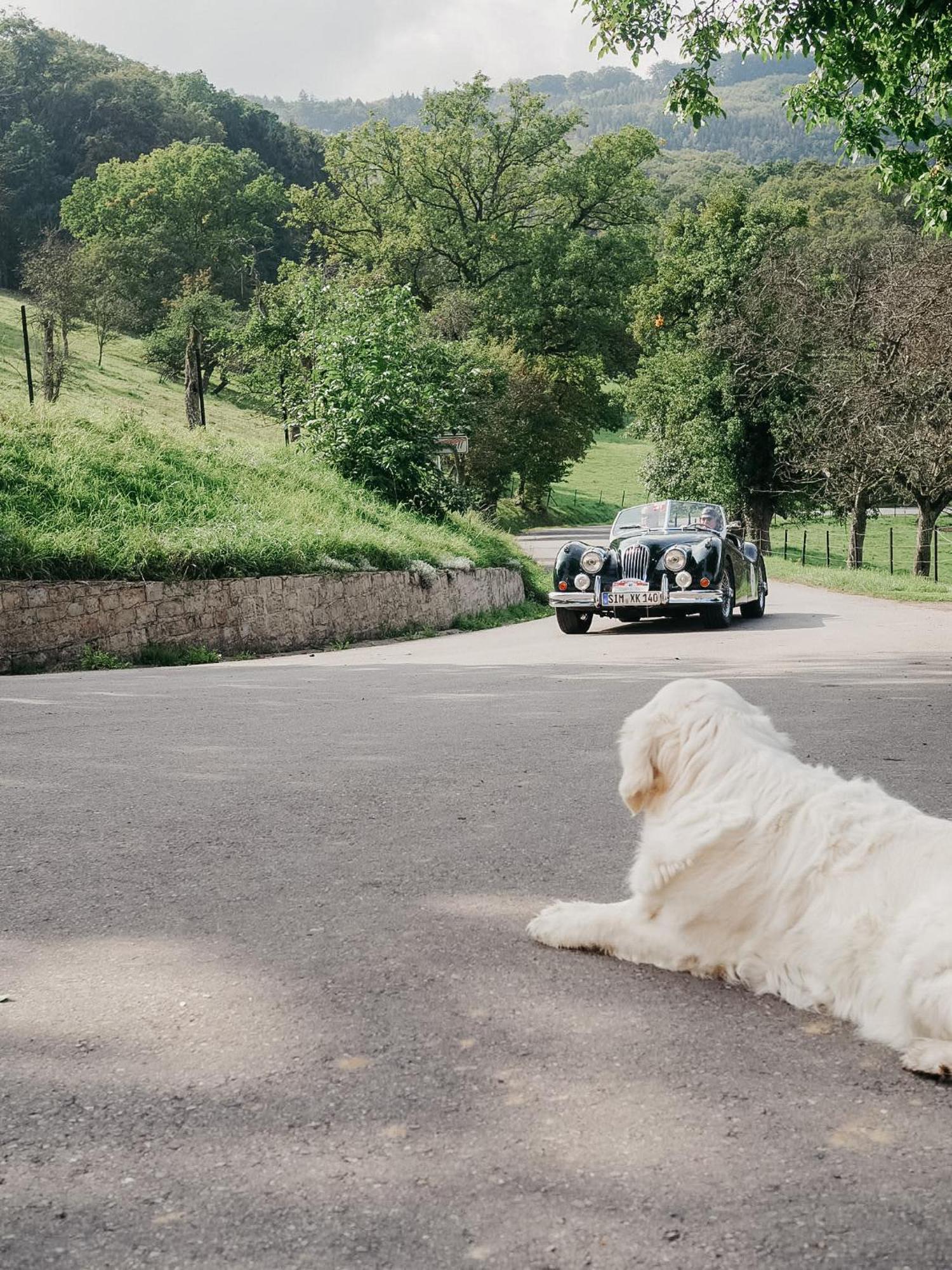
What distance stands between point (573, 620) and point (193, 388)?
13.2 m

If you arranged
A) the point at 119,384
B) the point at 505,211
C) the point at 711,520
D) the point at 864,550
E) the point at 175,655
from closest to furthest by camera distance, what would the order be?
the point at 175,655 → the point at 711,520 → the point at 119,384 → the point at 864,550 → the point at 505,211

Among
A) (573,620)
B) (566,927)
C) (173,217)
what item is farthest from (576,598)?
(173,217)

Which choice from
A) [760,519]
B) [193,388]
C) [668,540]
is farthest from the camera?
[760,519]

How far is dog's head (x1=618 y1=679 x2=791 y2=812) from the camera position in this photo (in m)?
2.97

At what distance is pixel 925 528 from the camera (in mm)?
29969

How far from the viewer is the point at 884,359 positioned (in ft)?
102

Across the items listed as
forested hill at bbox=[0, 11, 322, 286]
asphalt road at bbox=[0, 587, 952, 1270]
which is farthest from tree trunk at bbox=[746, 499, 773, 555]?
forested hill at bbox=[0, 11, 322, 286]

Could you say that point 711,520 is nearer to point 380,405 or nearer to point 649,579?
point 649,579

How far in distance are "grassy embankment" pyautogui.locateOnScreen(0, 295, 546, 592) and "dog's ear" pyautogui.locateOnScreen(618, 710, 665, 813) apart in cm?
957

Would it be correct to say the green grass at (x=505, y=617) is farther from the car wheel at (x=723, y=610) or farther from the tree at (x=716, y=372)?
the tree at (x=716, y=372)

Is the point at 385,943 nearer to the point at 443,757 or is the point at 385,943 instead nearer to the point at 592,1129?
the point at 592,1129

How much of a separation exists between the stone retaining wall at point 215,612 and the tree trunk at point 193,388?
7.85 metres

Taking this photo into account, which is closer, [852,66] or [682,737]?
[682,737]

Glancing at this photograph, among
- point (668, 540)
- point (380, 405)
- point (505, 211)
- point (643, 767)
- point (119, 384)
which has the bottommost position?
point (643, 767)
